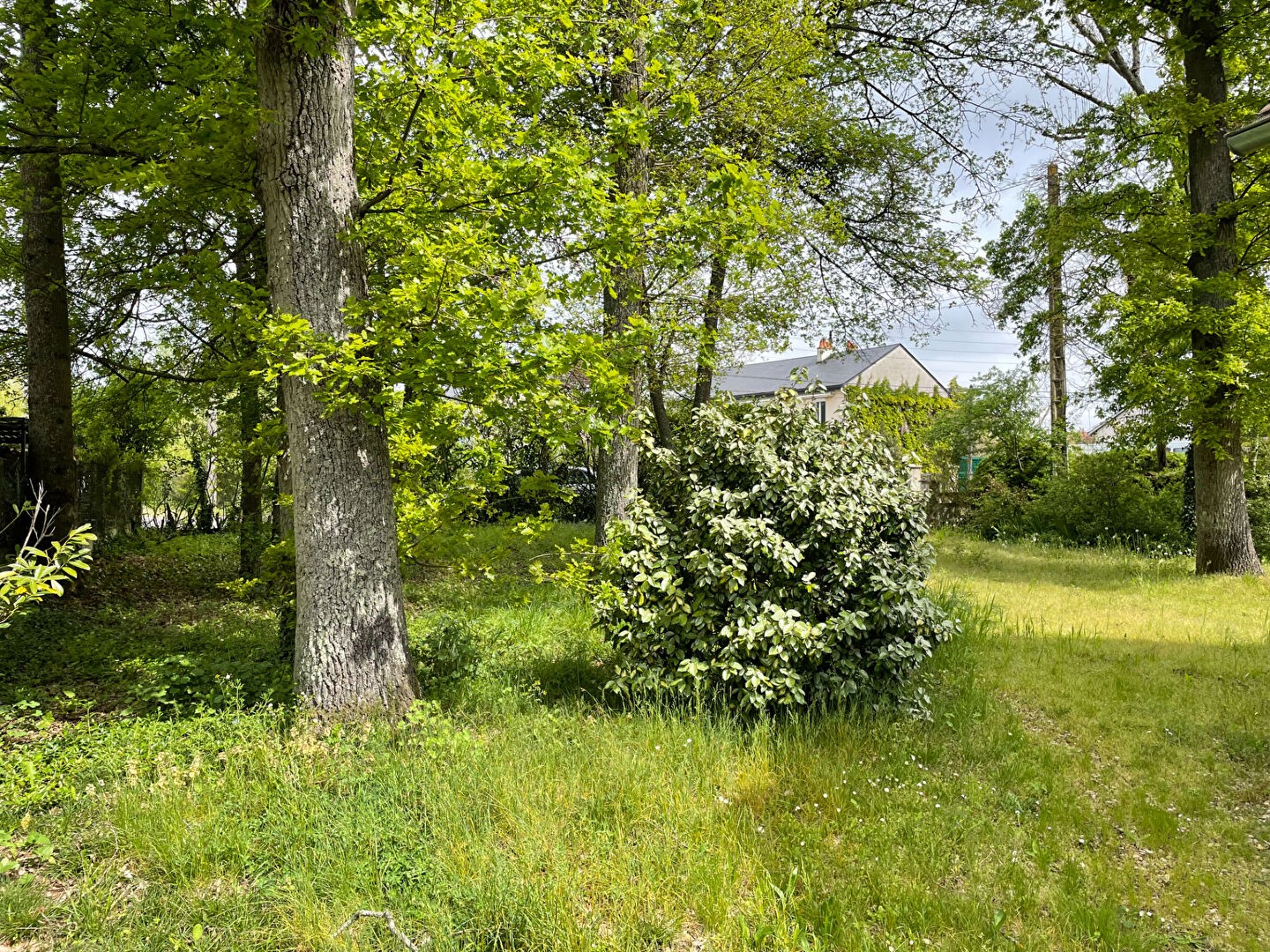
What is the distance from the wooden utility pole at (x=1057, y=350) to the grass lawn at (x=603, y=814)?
30.4 ft

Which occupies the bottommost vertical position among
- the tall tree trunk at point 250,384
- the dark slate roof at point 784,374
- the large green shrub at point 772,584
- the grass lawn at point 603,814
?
the grass lawn at point 603,814

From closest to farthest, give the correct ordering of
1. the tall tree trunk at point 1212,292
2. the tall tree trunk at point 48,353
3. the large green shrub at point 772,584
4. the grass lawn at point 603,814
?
the grass lawn at point 603,814 → the large green shrub at point 772,584 → the tall tree trunk at point 48,353 → the tall tree trunk at point 1212,292

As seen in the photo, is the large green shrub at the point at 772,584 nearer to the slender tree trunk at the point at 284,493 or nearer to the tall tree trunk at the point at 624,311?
the slender tree trunk at the point at 284,493

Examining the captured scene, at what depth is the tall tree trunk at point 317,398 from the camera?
4.01 metres

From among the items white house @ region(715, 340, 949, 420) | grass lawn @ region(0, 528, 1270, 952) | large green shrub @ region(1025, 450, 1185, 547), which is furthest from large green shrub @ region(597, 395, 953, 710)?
white house @ region(715, 340, 949, 420)

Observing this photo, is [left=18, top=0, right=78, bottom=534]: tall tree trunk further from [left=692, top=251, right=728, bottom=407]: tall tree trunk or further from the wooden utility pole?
the wooden utility pole

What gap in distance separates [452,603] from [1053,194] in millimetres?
17219

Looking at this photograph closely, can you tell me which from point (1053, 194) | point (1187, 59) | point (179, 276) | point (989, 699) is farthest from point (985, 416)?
point (179, 276)

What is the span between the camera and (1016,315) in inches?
568

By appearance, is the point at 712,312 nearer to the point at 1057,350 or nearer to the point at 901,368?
the point at 1057,350

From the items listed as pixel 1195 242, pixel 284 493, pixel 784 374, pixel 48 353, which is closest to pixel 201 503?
pixel 48 353

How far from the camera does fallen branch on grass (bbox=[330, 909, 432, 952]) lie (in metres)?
2.48

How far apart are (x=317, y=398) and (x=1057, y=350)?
19.1 meters

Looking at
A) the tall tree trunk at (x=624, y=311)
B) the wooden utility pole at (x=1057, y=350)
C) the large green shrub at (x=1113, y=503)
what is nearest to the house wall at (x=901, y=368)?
the wooden utility pole at (x=1057, y=350)
